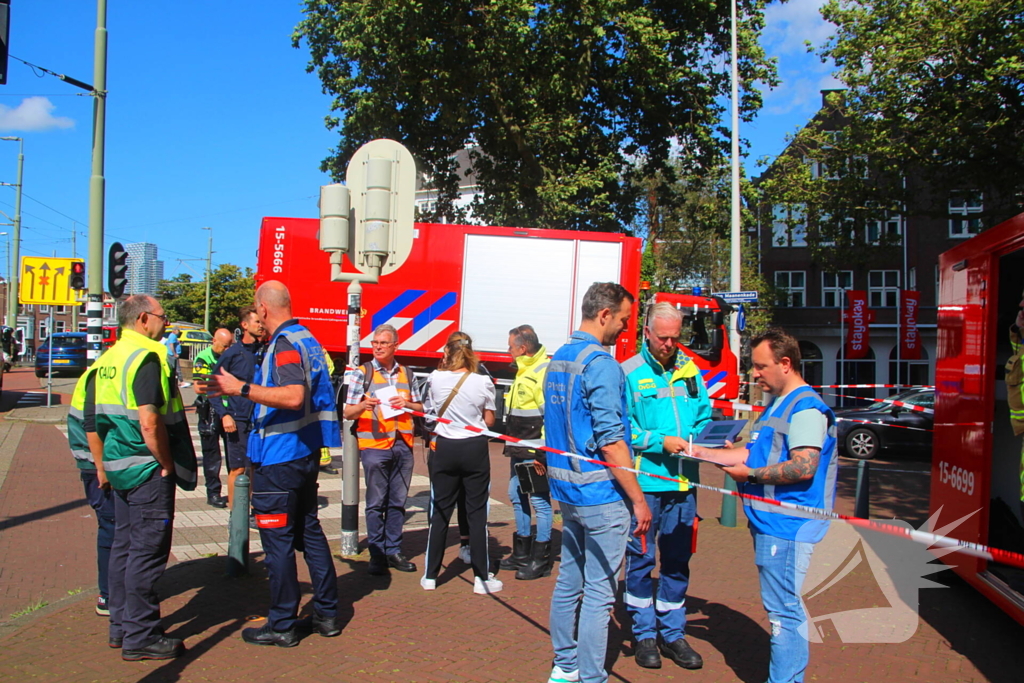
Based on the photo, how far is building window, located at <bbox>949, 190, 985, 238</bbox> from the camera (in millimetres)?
18562

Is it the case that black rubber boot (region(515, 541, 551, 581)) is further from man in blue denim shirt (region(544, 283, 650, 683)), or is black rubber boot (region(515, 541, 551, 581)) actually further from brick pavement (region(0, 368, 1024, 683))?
man in blue denim shirt (region(544, 283, 650, 683))

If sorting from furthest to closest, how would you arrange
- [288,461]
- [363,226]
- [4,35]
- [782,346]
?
1. [4,35]
2. [363,226]
3. [288,461]
4. [782,346]

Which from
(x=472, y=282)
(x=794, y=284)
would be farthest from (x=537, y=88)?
(x=794, y=284)

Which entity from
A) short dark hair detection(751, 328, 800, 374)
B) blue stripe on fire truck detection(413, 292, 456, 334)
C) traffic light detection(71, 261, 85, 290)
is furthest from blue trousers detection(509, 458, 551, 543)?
traffic light detection(71, 261, 85, 290)

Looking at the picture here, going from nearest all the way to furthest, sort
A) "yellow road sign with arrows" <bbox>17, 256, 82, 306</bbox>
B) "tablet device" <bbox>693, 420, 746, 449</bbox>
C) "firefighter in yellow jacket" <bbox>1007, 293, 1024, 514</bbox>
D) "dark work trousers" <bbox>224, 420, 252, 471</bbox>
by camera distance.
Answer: "tablet device" <bbox>693, 420, 746, 449</bbox> → "firefighter in yellow jacket" <bbox>1007, 293, 1024, 514</bbox> → "dark work trousers" <bbox>224, 420, 252, 471</bbox> → "yellow road sign with arrows" <bbox>17, 256, 82, 306</bbox>

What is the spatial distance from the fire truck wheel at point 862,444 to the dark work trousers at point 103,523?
1312cm

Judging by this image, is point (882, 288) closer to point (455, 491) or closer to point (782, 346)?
point (455, 491)

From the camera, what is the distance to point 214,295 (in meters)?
54.8

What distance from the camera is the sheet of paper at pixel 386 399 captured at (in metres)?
5.82

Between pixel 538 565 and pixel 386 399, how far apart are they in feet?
5.56

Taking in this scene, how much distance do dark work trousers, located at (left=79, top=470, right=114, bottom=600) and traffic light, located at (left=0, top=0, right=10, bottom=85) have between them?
3749mm

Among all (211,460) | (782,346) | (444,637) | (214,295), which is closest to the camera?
(782,346)

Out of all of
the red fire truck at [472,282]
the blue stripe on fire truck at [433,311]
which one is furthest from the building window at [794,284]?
the blue stripe on fire truck at [433,311]

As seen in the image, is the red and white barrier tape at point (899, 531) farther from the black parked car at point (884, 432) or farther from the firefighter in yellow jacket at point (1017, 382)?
the black parked car at point (884, 432)
